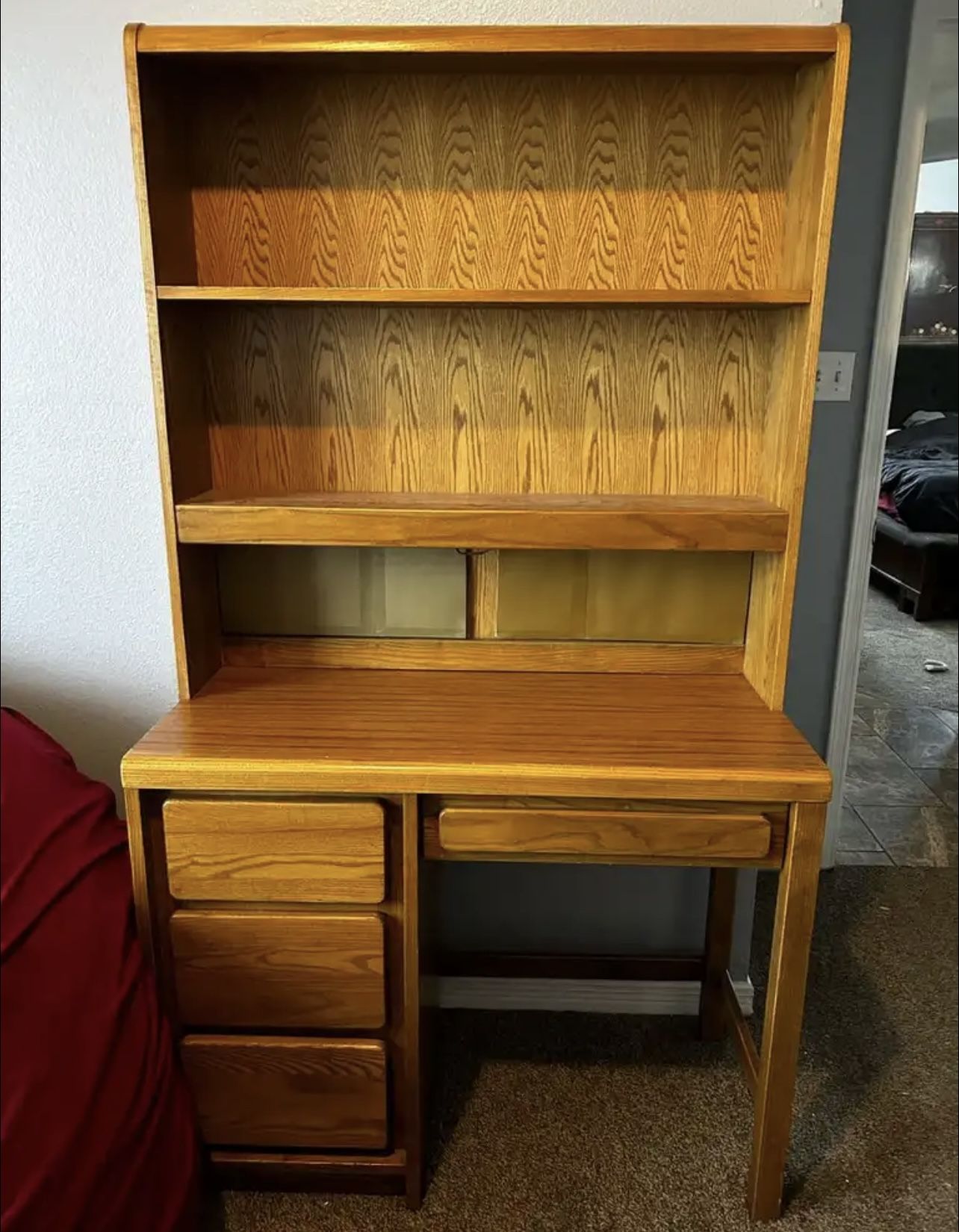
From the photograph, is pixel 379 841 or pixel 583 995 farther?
pixel 583 995

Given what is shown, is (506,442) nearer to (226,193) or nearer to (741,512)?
(741,512)

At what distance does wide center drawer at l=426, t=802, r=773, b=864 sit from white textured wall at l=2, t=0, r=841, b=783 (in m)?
0.62

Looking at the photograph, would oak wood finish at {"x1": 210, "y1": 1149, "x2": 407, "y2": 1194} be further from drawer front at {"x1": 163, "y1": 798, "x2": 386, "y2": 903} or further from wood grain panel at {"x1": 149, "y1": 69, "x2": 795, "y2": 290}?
wood grain panel at {"x1": 149, "y1": 69, "x2": 795, "y2": 290}

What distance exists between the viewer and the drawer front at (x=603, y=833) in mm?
1110

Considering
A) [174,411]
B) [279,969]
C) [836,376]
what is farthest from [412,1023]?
[836,376]

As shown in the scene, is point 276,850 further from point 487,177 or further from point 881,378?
point 881,378

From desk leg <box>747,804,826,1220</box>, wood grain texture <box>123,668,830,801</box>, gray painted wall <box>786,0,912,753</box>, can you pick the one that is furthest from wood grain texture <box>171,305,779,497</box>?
gray painted wall <box>786,0,912,753</box>

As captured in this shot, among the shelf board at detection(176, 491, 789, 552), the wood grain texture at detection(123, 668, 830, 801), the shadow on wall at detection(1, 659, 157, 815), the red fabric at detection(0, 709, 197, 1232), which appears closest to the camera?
the red fabric at detection(0, 709, 197, 1232)

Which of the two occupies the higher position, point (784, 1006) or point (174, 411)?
point (174, 411)

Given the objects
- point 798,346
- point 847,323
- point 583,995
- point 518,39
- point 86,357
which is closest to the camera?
point 518,39

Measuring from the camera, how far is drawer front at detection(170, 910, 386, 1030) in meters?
1.15

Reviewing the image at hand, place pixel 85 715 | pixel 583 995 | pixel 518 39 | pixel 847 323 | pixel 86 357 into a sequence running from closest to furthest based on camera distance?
pixel 518 39
pixel 86 357
pixel 85 715
pixel 583 995
pixel 847 323

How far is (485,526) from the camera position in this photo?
4.01 ft

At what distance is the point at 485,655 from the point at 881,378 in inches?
41.3
